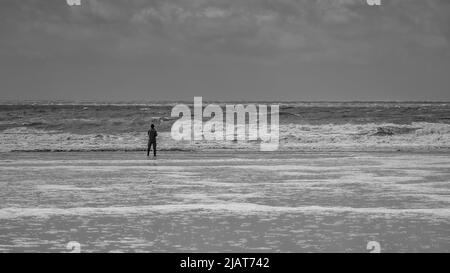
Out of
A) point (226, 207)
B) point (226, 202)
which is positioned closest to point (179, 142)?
point (226, 202)

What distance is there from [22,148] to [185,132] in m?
14.7

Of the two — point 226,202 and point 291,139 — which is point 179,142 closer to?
point 291,139

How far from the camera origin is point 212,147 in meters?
37.2

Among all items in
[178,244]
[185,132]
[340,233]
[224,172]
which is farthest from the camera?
[185,132]

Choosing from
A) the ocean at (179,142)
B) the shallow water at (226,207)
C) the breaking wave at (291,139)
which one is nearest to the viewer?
the shallow water at (226,207)

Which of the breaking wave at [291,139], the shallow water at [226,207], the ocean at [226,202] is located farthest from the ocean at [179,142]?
the shallow water at [226,207]

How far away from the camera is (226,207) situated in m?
13.8

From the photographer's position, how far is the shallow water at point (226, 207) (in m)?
10.3

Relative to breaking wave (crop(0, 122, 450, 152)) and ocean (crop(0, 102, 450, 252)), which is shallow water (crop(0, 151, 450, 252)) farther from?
breaking wave (crop(0, 122, 450, 152))

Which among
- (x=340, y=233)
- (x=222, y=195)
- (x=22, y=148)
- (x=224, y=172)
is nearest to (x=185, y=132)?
(x=22, y=148)

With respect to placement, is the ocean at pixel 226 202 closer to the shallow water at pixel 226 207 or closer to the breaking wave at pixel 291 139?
the shallow water at pixel 226 207
